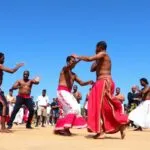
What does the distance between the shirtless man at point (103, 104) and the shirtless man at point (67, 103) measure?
2.69 ft

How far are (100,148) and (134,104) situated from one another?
1322cm

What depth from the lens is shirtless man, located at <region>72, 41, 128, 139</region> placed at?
33.5 ft

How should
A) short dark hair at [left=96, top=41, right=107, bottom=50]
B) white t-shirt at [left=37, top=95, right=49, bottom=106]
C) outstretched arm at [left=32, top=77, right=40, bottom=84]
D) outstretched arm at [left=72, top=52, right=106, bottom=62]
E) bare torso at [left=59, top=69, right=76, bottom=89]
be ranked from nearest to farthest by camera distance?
outstretched arm at [left=72, top=52, right=106, bottom=62]
short dark hair at [left=96, top=41, right=107, bottom=50]
bare torso at [left=59, top=69, right=76, bottom=89]
outstretched arm at [left=32, top=77, right=40, bottom=84]
white t-shirt at [left=37, top=95, right=49, bottom=106]

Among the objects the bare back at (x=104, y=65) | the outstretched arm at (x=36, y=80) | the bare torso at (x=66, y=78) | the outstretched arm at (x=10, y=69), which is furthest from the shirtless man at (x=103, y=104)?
the outstretched arm at (x=36, y=80)

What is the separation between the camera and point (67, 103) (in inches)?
440

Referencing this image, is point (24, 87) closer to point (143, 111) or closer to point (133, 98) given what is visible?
point (143, 111)

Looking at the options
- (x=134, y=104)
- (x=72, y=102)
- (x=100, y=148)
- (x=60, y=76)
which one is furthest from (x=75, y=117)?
(x=134, y=104)

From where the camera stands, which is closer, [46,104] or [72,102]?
[72,102]

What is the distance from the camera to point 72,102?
1120cm

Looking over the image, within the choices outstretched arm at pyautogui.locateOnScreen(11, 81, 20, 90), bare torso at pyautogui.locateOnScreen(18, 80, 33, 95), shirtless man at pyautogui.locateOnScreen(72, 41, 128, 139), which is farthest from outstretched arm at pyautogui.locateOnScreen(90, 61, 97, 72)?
outstretched arm at pyautogui.locateOnScreen(11, 81, 20, 90)

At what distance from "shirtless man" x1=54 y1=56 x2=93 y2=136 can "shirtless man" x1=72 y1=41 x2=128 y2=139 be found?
0.82 metres

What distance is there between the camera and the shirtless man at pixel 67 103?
11.1m

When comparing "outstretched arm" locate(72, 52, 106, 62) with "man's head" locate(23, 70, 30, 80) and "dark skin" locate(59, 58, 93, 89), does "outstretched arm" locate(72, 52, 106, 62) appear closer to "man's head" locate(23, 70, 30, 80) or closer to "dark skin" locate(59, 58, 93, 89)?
"dark skin" locate(59, 58, 93, 89)

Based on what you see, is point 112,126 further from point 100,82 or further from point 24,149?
point 24,149
